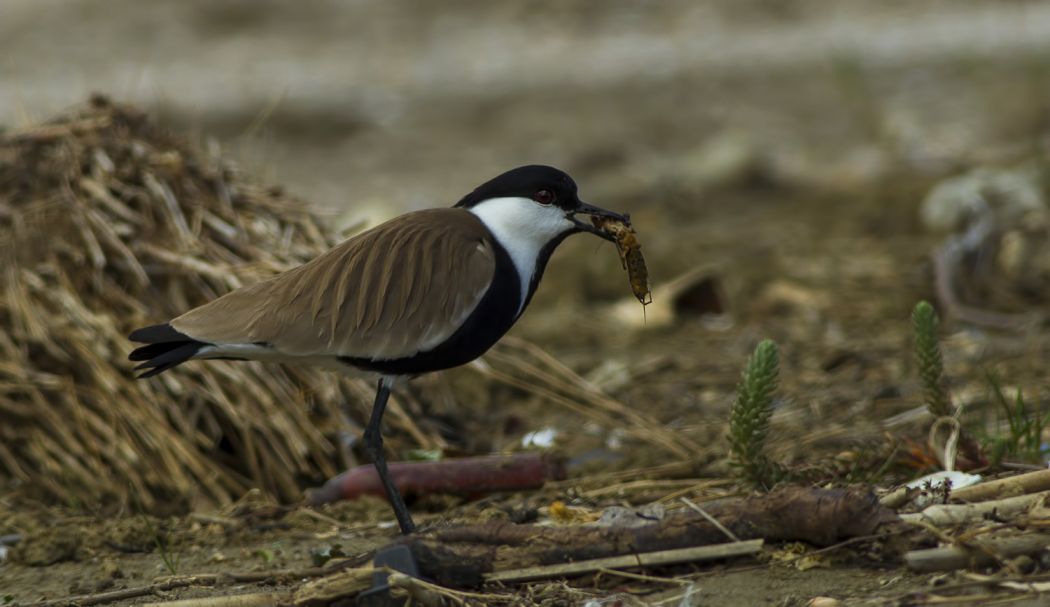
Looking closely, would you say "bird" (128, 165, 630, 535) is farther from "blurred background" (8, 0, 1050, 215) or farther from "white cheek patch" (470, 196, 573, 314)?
"blurred background" (8, 0, 1050, 215)

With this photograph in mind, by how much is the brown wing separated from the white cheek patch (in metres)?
0.06

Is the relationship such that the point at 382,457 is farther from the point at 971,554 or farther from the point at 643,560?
the point at 971,554

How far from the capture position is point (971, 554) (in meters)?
3.36

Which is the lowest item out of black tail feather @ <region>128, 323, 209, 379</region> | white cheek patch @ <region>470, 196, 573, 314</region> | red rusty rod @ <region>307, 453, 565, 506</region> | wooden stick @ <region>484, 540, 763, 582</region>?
wooden stick @ <region>484, 540, 763, 582</region>

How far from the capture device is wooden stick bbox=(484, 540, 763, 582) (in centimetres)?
360

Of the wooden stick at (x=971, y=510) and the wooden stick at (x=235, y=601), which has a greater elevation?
the wooden stick at (x=235, y=601)

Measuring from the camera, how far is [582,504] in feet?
14.8

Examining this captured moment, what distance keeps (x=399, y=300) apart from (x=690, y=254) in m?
4.31

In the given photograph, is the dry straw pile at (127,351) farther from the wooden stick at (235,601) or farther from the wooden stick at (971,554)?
the wooden stick at (971,554)

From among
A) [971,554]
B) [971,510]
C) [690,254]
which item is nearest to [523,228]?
[971,510]

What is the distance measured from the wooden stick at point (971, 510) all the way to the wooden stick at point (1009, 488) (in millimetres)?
100

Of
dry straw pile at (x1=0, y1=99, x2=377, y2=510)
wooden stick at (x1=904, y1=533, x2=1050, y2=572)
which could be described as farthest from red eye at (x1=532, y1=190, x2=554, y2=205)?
wooden stick at (x1=904, y1=533, x2=1050, y2=572)

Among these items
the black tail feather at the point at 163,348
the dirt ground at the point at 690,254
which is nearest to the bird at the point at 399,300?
the black tail feather at the point at 163,348

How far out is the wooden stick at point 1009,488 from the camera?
3754 millimetres
